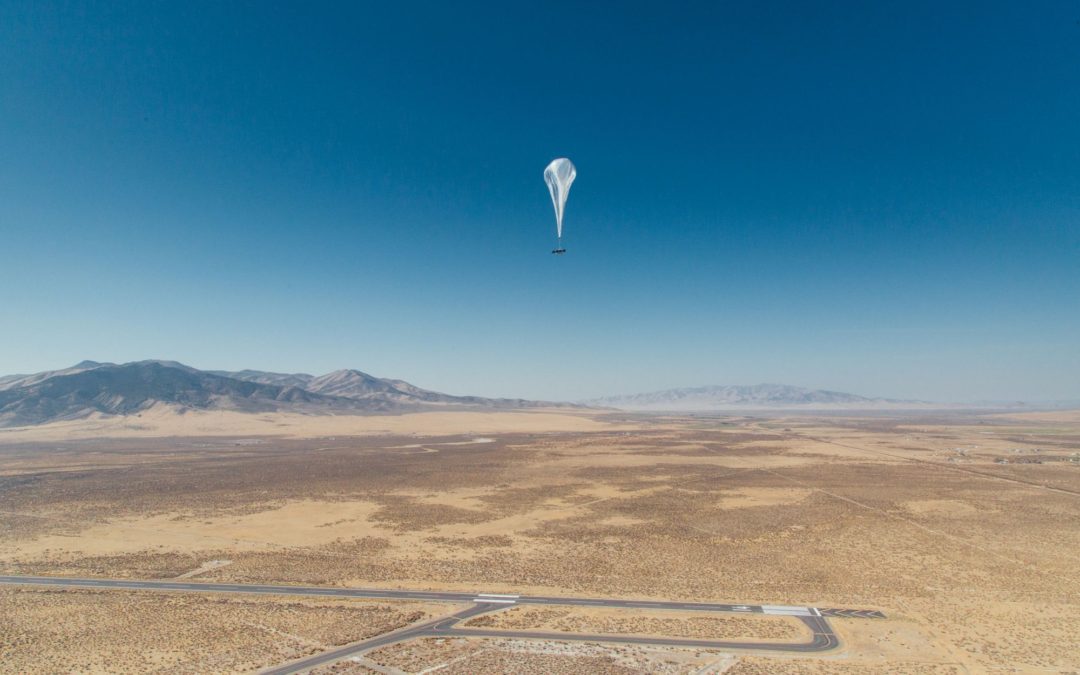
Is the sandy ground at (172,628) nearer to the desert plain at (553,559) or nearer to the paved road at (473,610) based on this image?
the desert plain at (553,559)

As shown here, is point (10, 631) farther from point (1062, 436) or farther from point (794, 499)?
point (1062, 436)

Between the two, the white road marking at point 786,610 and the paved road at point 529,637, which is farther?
Answer: the white road marking at point 786,610

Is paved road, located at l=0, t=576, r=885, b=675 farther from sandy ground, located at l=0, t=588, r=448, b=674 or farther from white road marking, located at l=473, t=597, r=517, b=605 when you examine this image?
sandy ground, located at l=0, t=588, r=448, b=674

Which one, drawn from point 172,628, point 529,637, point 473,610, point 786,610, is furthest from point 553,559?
point 172,628

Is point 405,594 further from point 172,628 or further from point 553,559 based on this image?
point 172,628

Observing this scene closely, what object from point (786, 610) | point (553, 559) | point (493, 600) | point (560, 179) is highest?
point (560, 179)

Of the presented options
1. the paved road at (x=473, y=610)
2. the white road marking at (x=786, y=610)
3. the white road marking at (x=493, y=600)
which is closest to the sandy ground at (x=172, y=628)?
the paved road at (x=473, y=610)

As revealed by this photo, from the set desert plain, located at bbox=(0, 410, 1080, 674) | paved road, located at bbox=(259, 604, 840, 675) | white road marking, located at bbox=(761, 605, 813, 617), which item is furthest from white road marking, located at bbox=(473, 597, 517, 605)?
white road marking, located at bbox=(761, 605, 813, 617)
